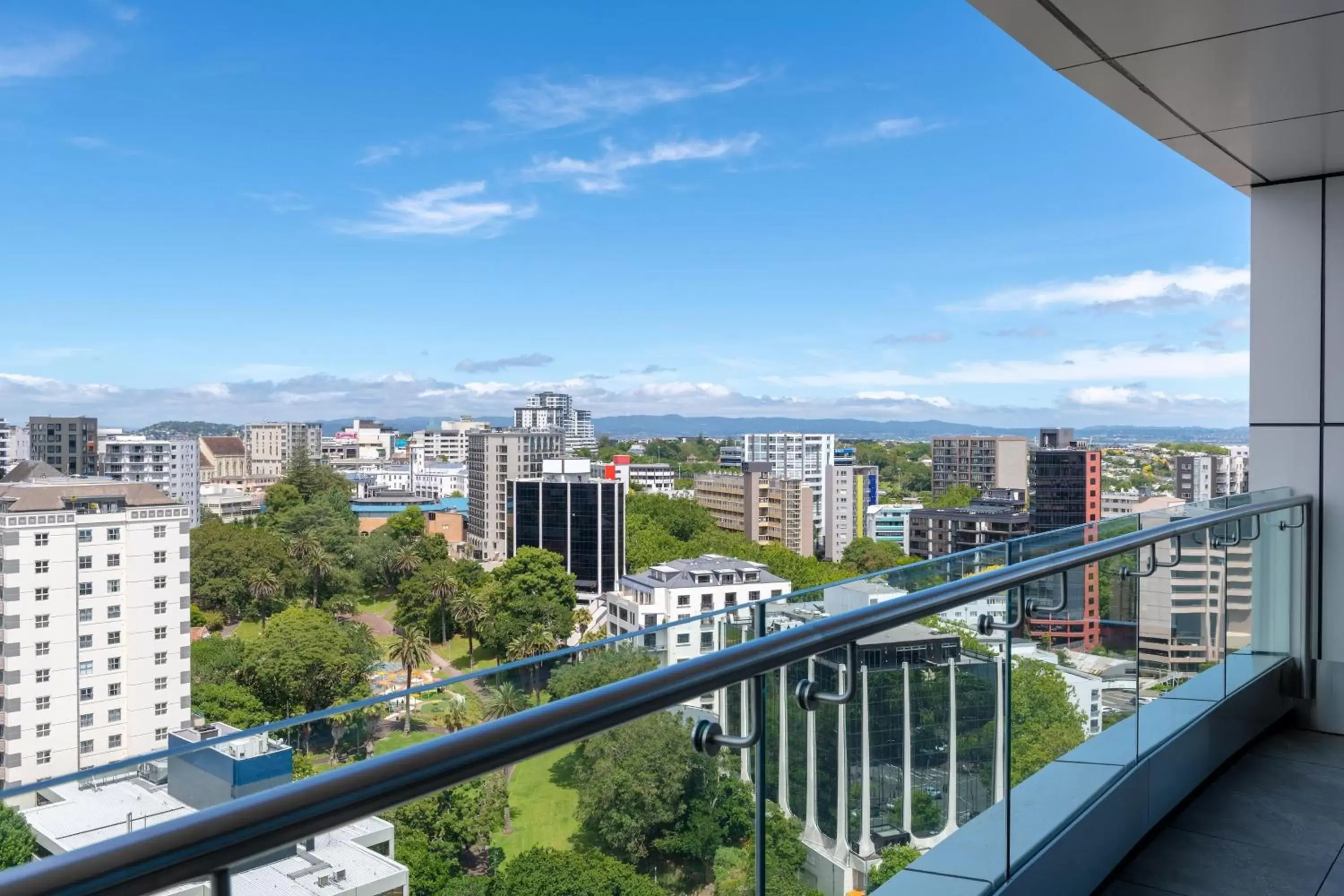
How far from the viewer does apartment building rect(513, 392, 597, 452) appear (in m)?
105

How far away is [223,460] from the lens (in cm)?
9056

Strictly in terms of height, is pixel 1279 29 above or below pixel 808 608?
above

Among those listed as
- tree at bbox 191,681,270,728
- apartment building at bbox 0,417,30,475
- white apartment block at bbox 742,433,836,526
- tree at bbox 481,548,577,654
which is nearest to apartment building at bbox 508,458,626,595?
tree at bbox 481,548,577,654

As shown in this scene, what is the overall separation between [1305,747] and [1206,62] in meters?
2.71

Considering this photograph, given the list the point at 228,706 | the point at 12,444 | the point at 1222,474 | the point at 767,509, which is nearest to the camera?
the point at 1222,474

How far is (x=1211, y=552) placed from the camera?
364 cm

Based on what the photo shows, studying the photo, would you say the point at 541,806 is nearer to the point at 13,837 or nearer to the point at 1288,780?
the point at 13,837

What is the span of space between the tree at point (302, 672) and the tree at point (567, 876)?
41308mm

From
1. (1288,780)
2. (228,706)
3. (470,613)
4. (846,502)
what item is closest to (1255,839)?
(1288,780)

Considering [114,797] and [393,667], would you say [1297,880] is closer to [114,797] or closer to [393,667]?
[114,797]

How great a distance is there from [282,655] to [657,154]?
90731 millimetres

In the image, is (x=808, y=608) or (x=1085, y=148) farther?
(x=1085, y=148)

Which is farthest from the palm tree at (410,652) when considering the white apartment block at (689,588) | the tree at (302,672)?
the white apartment block at (689,588)

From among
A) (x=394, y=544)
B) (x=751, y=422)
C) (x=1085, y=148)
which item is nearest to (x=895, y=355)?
(x=751, y=422)
